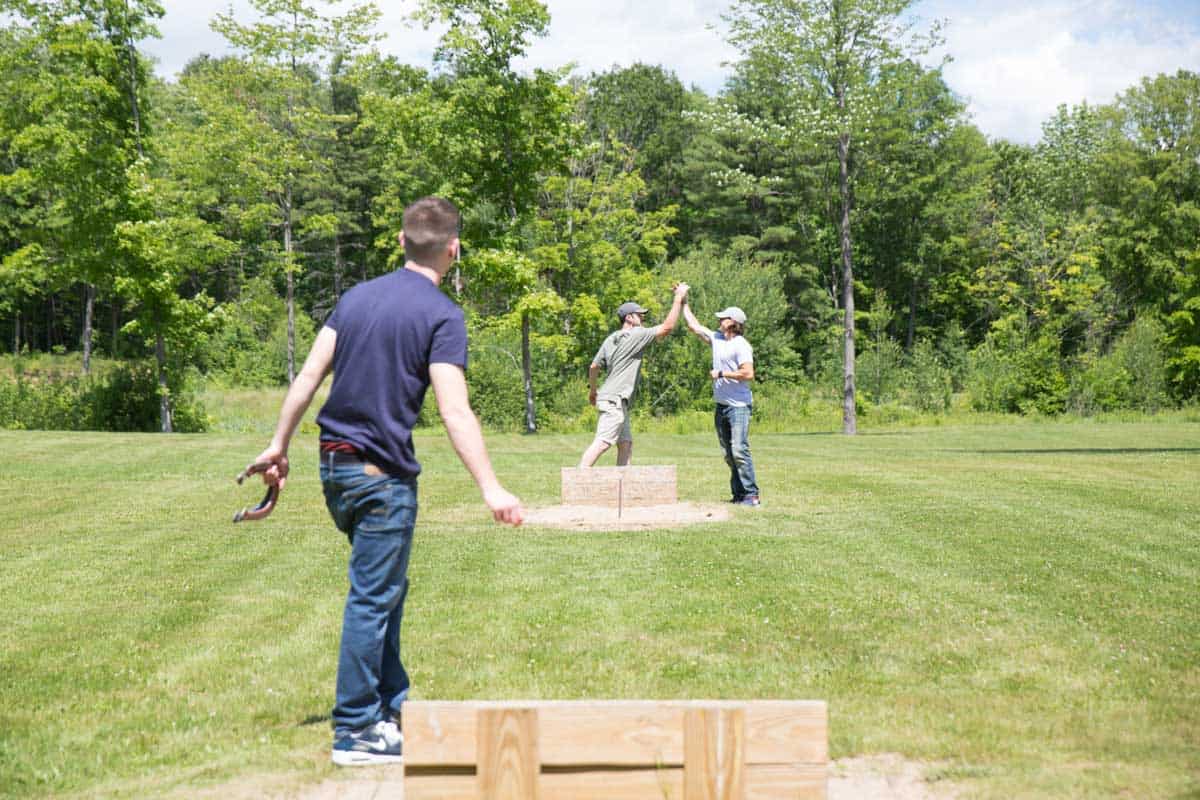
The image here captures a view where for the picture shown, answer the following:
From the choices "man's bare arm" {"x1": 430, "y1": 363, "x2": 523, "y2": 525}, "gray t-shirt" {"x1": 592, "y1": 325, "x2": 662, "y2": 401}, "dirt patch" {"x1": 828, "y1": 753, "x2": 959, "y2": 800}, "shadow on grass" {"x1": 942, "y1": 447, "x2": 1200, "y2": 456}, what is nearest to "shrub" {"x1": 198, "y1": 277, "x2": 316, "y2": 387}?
"shadow on grass" {"x1": 942, "y1": 447, "x2": 1200, "y2": 456}

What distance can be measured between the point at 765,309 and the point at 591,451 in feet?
90.3

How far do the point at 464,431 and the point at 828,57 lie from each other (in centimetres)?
2842

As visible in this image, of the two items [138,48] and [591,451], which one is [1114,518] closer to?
[591,451]

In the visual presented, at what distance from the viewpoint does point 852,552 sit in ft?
32.2

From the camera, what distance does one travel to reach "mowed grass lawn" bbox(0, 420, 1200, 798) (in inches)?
191

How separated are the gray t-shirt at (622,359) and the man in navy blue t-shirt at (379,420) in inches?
305

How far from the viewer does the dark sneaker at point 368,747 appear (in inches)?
183

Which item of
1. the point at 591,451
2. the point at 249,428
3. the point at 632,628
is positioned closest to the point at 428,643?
the point at 632,628

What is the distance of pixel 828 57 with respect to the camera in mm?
30328

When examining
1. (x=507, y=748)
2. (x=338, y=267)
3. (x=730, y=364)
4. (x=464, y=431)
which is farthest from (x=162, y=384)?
(x=338, y=267)

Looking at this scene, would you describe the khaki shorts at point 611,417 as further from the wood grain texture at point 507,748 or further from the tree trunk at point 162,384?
the tree trunk at point 162,384

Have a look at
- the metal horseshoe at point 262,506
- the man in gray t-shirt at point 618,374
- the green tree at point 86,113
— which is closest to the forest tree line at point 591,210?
the green tree at point 86,113

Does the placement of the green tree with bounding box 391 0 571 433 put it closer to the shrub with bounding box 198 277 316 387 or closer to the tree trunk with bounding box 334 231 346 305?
the shrub with bounding box 198 277 316 387

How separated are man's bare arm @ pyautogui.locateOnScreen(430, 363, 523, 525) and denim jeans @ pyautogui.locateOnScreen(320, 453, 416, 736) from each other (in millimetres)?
352
